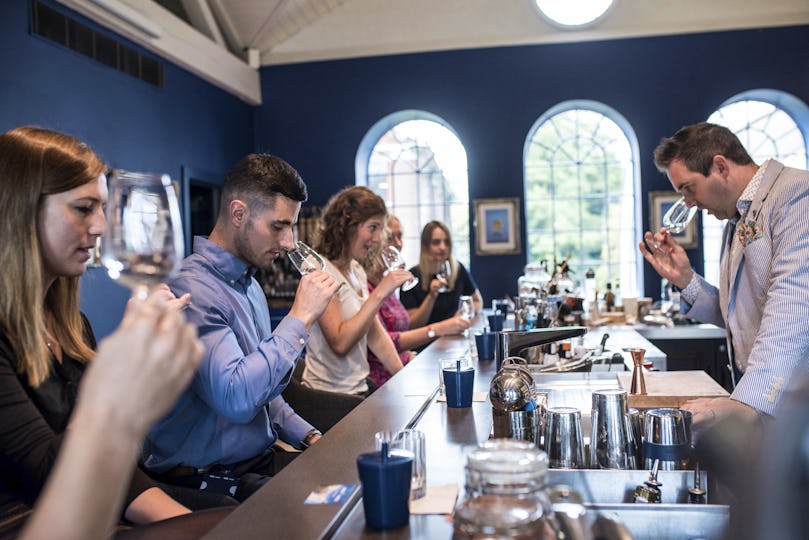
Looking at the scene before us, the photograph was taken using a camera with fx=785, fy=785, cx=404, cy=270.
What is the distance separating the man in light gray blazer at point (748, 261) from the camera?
2.05 metres

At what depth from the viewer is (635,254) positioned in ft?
29.4

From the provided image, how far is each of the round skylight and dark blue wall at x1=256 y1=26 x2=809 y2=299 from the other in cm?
28

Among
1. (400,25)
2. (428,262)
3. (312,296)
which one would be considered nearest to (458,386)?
(312,296)

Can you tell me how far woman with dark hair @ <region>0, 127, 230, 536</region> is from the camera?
164 cm

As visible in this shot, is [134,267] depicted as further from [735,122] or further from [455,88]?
[735,122]

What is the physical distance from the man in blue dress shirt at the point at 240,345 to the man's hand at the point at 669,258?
55.0 inches

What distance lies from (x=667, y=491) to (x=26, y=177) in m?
1.47

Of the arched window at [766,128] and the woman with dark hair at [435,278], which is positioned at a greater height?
the arched window at [766,128]

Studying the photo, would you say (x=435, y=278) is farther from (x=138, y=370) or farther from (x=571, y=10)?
(x=138, y=370)

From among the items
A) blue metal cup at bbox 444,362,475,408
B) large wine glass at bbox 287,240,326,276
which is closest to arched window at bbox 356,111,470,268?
large wine glass at bbox 287,240,326,276

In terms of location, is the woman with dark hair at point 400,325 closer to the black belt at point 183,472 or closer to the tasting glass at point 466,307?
the tasting glass at point 466,307

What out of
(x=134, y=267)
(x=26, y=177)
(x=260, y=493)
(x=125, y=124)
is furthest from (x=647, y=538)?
(x=125, y=124)

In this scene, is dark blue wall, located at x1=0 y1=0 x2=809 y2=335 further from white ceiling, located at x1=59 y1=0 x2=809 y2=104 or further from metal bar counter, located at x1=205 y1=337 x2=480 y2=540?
metal bar counter, located at x1=205 y1=337 x2=480 y2=540

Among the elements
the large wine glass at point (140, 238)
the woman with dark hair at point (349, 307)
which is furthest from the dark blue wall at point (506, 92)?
the large wine glass at point (140, 238)
